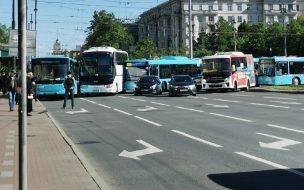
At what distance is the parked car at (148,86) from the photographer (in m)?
41.1

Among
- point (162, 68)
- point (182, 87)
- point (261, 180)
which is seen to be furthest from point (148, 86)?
point (261, 180)

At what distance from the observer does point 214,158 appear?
10.8 meters

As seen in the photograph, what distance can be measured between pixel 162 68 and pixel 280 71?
426 inches

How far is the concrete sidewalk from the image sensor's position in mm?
8250

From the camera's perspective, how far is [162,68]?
157ft

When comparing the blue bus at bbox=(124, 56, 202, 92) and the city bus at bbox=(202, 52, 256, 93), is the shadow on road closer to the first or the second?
the city bus at bbox=(202, 52, 256, 93)

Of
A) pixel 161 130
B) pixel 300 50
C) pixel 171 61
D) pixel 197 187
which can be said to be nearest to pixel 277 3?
pixel 300 50

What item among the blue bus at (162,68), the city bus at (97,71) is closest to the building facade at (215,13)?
the blue bus at (162,68)

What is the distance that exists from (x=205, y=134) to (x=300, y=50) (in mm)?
76990

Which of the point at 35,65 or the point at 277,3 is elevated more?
the point at 277,3

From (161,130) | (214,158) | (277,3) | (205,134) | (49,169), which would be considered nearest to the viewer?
(49,169)

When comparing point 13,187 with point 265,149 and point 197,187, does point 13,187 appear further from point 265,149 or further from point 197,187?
point 265,149

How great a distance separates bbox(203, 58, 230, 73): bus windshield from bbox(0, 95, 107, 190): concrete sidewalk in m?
27.1

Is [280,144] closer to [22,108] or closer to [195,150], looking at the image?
[195,150]
